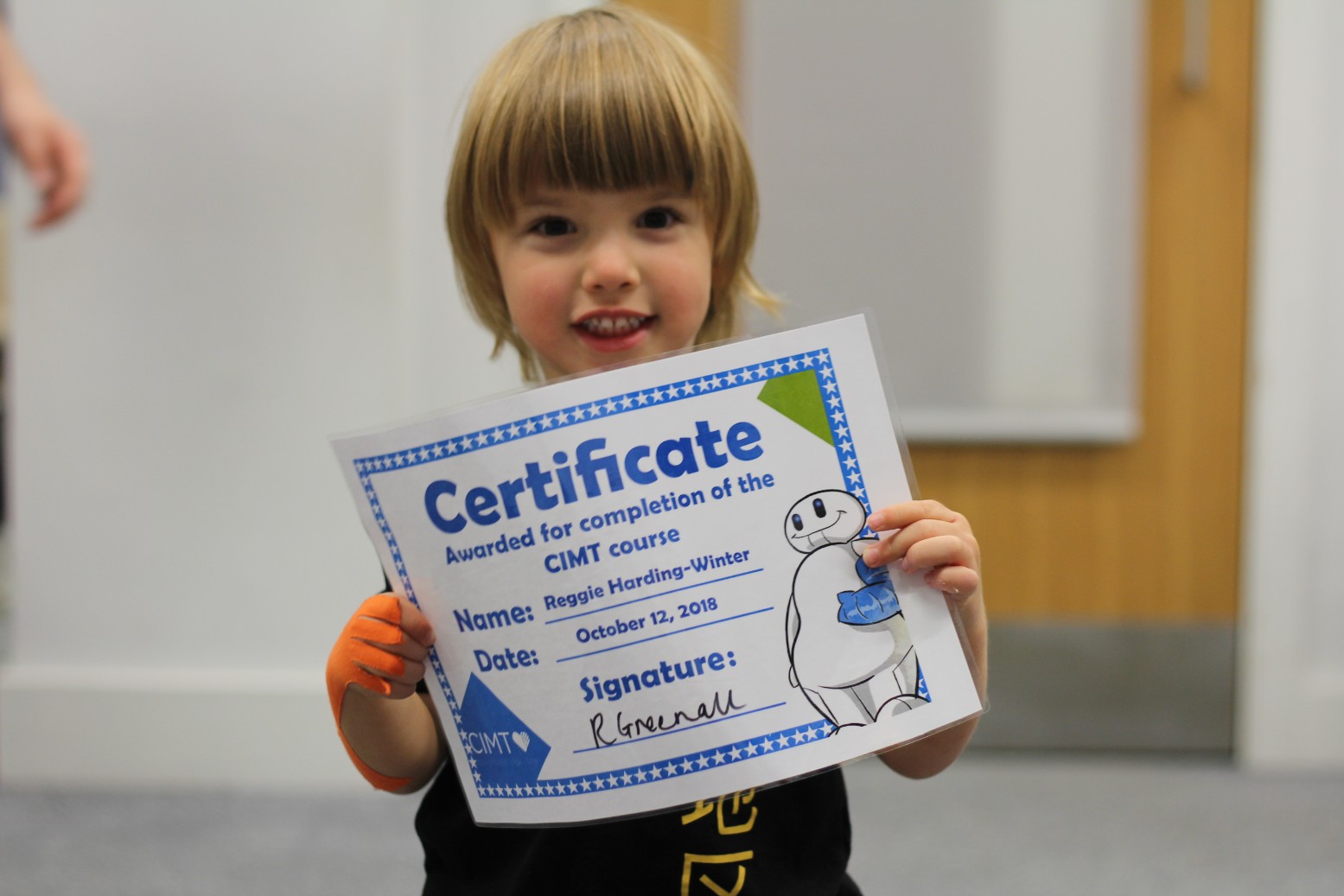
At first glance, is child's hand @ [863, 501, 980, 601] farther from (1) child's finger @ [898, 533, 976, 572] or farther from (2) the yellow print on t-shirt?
(2) the yellow print on t-shirt

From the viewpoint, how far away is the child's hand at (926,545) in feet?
1.58

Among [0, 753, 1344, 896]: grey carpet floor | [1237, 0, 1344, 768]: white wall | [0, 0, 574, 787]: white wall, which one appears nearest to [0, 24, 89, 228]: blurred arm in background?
[0, 0, 574, 787]: white wall

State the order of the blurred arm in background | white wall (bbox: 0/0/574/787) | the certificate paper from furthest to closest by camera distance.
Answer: white wall (bbox: 0/0/574/787) < the blurred arm in background < the certificate paper

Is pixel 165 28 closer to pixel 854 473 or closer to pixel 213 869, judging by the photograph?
pixel 213 869

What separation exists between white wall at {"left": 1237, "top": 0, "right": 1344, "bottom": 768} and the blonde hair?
116cm

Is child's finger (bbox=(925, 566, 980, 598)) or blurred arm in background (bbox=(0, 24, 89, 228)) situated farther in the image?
blurred arm in background (bbox=(0, 24, 89, 228))

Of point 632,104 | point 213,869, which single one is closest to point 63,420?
point 213,869

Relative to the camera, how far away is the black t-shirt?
0.56 m

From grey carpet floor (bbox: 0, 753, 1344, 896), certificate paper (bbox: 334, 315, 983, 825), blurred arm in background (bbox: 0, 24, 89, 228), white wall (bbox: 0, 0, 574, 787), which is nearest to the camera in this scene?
certificate paper (bbox: 334, 315, 983, 825)

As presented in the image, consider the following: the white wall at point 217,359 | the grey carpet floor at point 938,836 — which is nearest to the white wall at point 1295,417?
the grey carpet floor at point 938,836

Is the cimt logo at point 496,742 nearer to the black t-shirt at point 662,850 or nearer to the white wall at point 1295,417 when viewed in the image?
the black t-shirt at point 662,850

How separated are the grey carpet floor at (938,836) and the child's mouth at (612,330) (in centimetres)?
81

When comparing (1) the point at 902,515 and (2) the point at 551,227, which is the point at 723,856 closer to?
(1) the point at 902,515

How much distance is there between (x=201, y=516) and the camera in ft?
4.75
